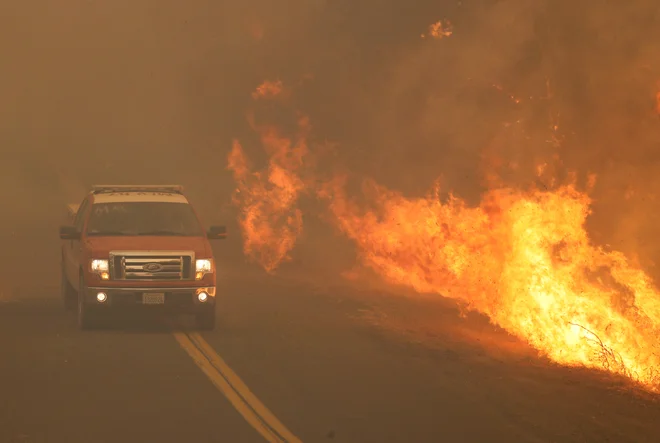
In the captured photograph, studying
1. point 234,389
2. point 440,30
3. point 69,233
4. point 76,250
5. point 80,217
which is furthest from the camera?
point 440,30

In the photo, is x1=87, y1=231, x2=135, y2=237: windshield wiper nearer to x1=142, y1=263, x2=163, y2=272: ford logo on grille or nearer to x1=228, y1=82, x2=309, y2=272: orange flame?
x1=142, y1=263, x2=163, y2=272: ford logo on grille

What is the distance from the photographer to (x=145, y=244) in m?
15.0

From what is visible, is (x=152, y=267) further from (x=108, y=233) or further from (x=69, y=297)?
(x=69, y=297)

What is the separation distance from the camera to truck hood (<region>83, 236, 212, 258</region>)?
14.8 meters

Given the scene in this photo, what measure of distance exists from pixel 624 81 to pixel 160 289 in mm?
14894

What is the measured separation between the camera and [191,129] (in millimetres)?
53438

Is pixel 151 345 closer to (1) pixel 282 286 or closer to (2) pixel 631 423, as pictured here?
(2) pixel 631 423

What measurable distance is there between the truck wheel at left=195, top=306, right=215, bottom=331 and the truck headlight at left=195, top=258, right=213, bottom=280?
50cm

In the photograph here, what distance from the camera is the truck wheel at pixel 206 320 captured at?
1479cm

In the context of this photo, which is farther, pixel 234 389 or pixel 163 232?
pixel 163 232

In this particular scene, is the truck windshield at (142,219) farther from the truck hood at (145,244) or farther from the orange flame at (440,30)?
the orange flame at (440,30)

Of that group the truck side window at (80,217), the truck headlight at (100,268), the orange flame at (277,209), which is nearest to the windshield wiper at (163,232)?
the truck headlight at (100,268)

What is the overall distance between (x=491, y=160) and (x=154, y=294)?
13209 mm

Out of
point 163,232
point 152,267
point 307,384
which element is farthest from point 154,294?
point 307,384
